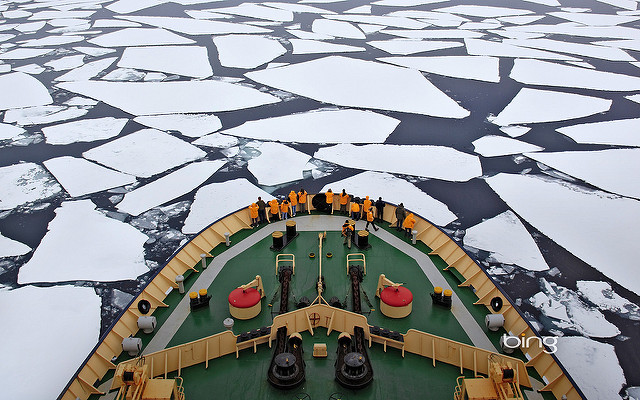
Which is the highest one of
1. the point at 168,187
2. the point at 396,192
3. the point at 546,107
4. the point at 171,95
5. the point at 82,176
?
the point at 171,95

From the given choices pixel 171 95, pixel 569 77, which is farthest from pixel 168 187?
pixel 569 77

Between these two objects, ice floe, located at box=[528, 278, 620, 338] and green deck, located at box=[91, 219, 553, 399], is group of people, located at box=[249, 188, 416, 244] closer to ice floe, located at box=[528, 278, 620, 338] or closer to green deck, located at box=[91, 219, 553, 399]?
green deck, located at box=[91, 219, 553, 399]

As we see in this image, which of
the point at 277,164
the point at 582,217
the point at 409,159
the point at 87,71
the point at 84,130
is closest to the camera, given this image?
the point at 582,217

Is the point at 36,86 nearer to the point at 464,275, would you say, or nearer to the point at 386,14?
the point at 464,275

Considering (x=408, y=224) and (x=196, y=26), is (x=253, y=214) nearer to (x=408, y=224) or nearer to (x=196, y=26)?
(x=408, y=224)

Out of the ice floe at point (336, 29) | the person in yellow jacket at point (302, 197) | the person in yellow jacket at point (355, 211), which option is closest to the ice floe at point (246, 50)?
the ice floe at point (336, 29)
